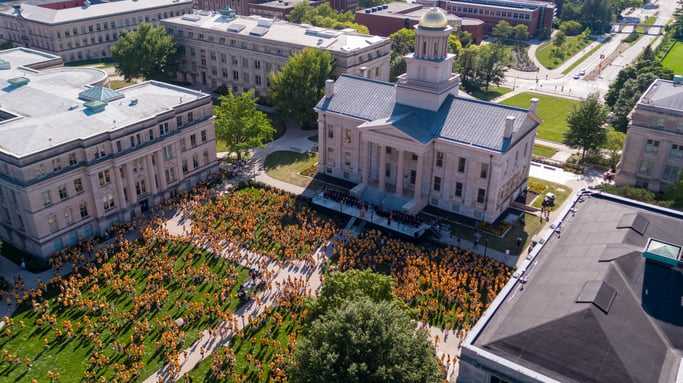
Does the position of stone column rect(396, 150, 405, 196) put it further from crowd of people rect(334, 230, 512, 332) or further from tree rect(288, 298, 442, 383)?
tree rect(288, 298, 442, 383)

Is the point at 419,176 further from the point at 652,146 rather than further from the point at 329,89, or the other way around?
the point at 652,146

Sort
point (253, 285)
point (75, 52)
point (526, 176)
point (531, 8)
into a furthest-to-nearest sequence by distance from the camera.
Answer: point (531, 8) < point (75, 52) < point (526, 176) < point (253, 285)

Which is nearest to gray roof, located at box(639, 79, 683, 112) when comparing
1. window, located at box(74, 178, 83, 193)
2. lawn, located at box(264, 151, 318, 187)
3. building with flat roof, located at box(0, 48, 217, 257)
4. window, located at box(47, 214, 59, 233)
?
lawn, located at box(264, 151, 318, 187)

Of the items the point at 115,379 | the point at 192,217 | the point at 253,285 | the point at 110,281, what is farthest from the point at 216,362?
the point at 192,217

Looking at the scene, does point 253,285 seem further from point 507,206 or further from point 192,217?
point 507,206

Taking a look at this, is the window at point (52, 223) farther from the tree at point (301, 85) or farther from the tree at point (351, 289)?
the tree at point (301, 85)

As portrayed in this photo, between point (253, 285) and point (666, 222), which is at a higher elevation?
point (666, 222)
